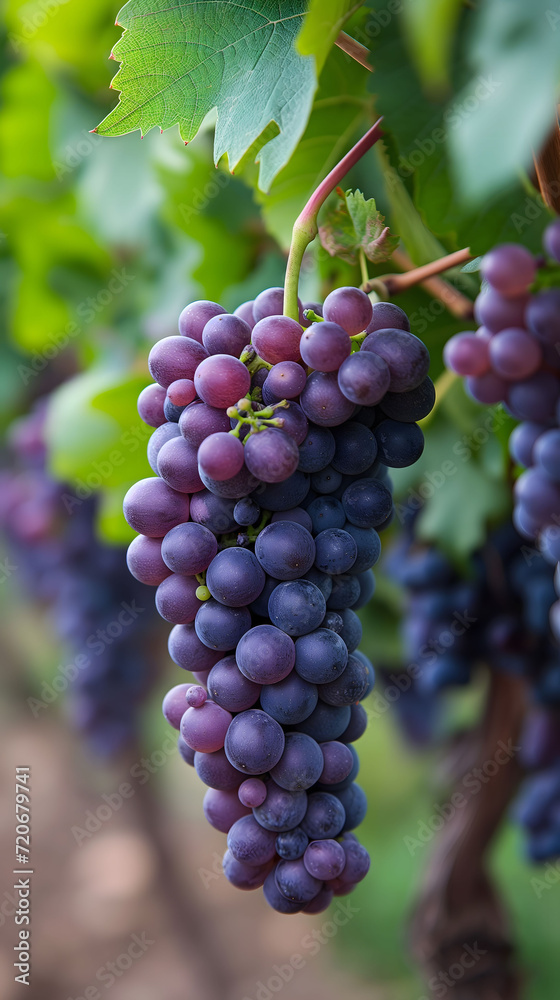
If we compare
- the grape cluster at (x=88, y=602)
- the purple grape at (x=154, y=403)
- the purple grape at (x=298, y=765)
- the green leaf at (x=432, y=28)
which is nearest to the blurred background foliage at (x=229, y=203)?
the green leaf at (x=432, y=28)

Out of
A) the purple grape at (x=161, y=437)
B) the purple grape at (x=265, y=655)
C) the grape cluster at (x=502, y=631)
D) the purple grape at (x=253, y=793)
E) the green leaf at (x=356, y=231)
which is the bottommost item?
the grape cluster at (x=502, y=631)

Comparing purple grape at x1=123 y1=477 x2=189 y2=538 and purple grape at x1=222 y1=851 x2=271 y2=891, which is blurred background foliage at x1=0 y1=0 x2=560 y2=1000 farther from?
purple grape at x1=222 y1=851 x2=271 y2=891

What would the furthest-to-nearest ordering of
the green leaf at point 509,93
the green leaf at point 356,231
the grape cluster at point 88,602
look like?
the grape cluster at point 88,602 → the green leaf at point 356,231 → the green leaf at point 509,93

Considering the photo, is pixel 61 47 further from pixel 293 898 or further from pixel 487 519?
pixel 293 898

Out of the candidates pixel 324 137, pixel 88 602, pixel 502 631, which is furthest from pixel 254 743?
pixel 88 602

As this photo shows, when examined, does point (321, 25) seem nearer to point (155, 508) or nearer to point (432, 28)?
point (432, 28)

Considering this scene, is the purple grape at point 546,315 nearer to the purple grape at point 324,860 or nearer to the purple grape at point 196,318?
the purple grape at point 196,318

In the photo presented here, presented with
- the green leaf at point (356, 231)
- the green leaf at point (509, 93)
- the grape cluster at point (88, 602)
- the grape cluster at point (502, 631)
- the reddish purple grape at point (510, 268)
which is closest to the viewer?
the green leaf at point (509, 93)
